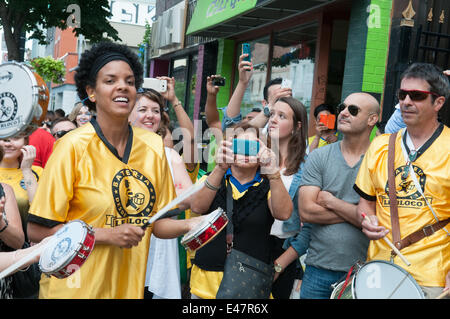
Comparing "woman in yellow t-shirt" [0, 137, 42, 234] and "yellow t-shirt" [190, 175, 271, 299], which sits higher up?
"woman in yellow t-shirt" [0, 137, 42, 234]

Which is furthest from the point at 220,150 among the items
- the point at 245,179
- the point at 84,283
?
the point at 84,283

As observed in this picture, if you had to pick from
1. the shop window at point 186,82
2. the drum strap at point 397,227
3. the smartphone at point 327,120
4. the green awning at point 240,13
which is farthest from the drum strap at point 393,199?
the shop window at point 186,82

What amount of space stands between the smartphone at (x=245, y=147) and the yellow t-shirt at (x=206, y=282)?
298mm

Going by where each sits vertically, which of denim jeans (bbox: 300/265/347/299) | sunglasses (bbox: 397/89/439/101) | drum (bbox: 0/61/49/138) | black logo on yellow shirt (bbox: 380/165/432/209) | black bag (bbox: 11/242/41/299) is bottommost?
black bag (bbox: 11/242/41/299)

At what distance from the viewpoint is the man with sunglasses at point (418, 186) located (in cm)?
288

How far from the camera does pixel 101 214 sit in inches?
96.1

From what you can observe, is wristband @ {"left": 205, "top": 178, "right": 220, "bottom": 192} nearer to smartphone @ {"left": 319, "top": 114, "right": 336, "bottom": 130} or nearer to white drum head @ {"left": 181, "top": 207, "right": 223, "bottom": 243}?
white drum head @ {"left": 181, "top": 207, "right": 223, "bottom": 243}

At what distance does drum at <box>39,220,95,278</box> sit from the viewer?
2125 mm

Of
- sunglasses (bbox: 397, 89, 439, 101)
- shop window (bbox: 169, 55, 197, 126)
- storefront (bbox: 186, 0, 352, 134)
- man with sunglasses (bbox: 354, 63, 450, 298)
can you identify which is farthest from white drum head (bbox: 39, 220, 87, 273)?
shop window (bbox: 169, 55, 197, 126)

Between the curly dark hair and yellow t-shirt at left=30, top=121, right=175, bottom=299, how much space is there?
0.96 feet

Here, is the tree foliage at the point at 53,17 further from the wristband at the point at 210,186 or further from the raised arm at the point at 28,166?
the wristband at the point at 210,186

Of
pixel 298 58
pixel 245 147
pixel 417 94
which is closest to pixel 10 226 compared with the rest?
pixel 245 147

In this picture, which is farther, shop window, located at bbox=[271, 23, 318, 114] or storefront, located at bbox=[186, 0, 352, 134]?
shop window, located at bbox=[271, 23, 318, 114]

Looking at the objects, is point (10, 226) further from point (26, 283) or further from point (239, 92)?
point (239, 92)
